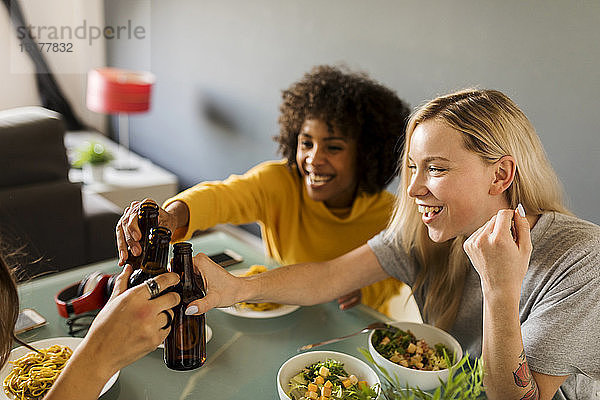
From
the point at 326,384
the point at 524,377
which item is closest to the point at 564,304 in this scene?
the point at 524,377

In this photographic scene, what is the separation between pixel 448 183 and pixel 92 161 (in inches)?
119

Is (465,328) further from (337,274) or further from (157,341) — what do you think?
(157,341)

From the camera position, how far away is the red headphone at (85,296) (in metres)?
1.43

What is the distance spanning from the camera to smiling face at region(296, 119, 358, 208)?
187cm

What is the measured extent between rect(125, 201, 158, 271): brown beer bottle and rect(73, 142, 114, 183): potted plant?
8.87 ft

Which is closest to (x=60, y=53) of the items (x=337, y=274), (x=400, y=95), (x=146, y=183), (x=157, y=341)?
(x=146, y=183)

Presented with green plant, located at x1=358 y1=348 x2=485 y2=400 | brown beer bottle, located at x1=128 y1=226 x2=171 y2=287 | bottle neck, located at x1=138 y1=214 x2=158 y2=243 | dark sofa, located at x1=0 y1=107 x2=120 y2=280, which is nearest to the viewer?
green plant, located at x1=358 y1=348 x2=485 y2=400

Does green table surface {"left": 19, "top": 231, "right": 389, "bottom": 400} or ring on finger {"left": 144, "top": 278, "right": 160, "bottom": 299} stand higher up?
ring on finger {"left": 144, "top": 278, "right": 160, "bottom": 299}

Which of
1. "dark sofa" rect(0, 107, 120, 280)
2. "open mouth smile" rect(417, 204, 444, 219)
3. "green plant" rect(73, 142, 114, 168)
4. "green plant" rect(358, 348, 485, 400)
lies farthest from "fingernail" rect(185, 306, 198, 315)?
"green plant" rect(73, 142, 114, 168)

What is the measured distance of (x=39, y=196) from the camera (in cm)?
255

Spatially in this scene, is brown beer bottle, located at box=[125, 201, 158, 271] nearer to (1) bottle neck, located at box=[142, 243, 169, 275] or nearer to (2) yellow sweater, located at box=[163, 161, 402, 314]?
(1) bottle neck, located at box=[142, 243, 169, 275]

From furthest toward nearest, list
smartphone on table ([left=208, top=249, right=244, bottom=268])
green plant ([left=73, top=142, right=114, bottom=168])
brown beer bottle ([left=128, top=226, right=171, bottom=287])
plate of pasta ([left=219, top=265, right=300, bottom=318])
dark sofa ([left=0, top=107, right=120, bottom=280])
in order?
green plant ([left=73, top=142, right=114, bottom=168]), dark sofa ([left=0, top=107, right=120, bottom=280]), smartphone on table ([left=208, top=249, right=244, bottom=268]), plate of pasta ([left=219, top=265, right=300, bottom=318]), brown beer bottle ([left=128, top=226, right=171, bottom=287])

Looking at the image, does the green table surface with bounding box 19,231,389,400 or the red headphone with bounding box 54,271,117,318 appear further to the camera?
the red headphone with bounding box 54,271,117,318

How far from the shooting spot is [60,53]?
489 centimetres
